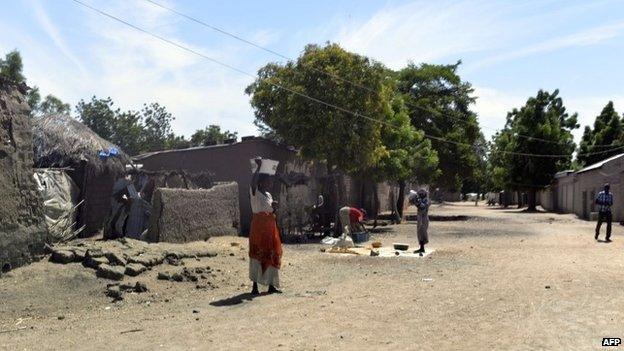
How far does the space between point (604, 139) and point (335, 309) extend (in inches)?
1793

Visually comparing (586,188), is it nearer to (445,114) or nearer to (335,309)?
(445,114)

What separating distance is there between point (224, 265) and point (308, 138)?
925 centimetres

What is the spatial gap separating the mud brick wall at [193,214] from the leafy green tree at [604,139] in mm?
37154

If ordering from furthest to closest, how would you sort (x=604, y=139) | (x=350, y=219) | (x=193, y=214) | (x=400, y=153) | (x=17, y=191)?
(x=604, y=139) < (x=400, y=153) < (x=350, y=219) < (x=193, y=214) < (x=17, y=191)

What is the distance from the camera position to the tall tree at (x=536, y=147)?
47938 mm

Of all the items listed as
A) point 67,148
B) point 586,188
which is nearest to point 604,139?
point 586,188

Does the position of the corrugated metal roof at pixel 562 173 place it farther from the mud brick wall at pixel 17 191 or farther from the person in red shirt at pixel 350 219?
the mud brick wall at pixel 17 191

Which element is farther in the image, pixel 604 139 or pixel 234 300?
pixel 604 139

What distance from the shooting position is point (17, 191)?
9297mm

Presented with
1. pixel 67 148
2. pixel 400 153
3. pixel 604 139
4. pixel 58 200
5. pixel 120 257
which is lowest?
pixel 120 257

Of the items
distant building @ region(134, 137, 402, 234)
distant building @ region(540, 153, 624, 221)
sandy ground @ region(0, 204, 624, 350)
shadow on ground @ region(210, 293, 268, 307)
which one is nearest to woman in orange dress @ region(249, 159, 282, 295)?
shadow on ground @ region(210, 293, 268, 307)

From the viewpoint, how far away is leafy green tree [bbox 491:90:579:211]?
47.9 metres

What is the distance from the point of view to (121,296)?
8586mm

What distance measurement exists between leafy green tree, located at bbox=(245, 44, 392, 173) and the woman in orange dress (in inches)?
428
